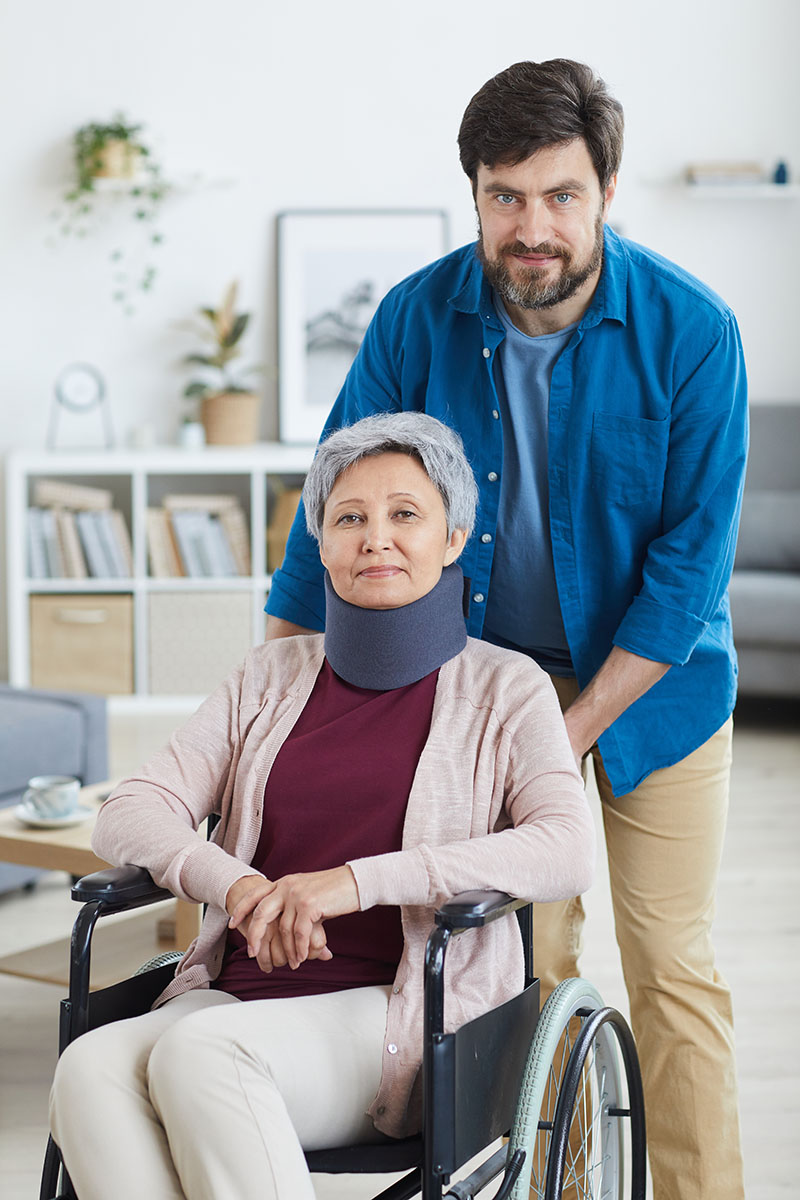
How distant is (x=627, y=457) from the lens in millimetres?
1684

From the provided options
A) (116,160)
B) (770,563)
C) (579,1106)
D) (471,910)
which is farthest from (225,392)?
(471,910)

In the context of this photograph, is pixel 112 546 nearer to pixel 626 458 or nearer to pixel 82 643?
pixel 82 643

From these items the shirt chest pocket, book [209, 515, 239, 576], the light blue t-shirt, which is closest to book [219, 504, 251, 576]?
book [209, 515, 239, 576]

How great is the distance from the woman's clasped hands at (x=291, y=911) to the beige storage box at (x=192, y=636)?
12.1 ft

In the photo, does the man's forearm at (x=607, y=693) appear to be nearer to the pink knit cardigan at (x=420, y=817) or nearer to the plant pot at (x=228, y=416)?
the pink knit cardigan at (x=420, y=817)

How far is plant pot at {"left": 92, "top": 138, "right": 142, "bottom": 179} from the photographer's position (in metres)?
5.14

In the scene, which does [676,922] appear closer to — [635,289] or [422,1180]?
[422,1180]

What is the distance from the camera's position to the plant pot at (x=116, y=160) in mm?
5141

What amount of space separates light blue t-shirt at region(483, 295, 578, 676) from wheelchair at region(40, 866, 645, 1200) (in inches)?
15.6

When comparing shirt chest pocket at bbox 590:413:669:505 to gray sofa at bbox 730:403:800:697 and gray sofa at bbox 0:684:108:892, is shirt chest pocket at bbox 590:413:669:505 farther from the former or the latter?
gray sofa at bbox 730:403:800:697

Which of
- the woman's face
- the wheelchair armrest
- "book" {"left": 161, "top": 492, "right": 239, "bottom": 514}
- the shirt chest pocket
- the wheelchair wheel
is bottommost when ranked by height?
the wheelchair wheel

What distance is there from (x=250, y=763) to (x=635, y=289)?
0.74 m

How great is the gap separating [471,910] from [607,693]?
17.6 inches

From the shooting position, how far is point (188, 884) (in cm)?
146
